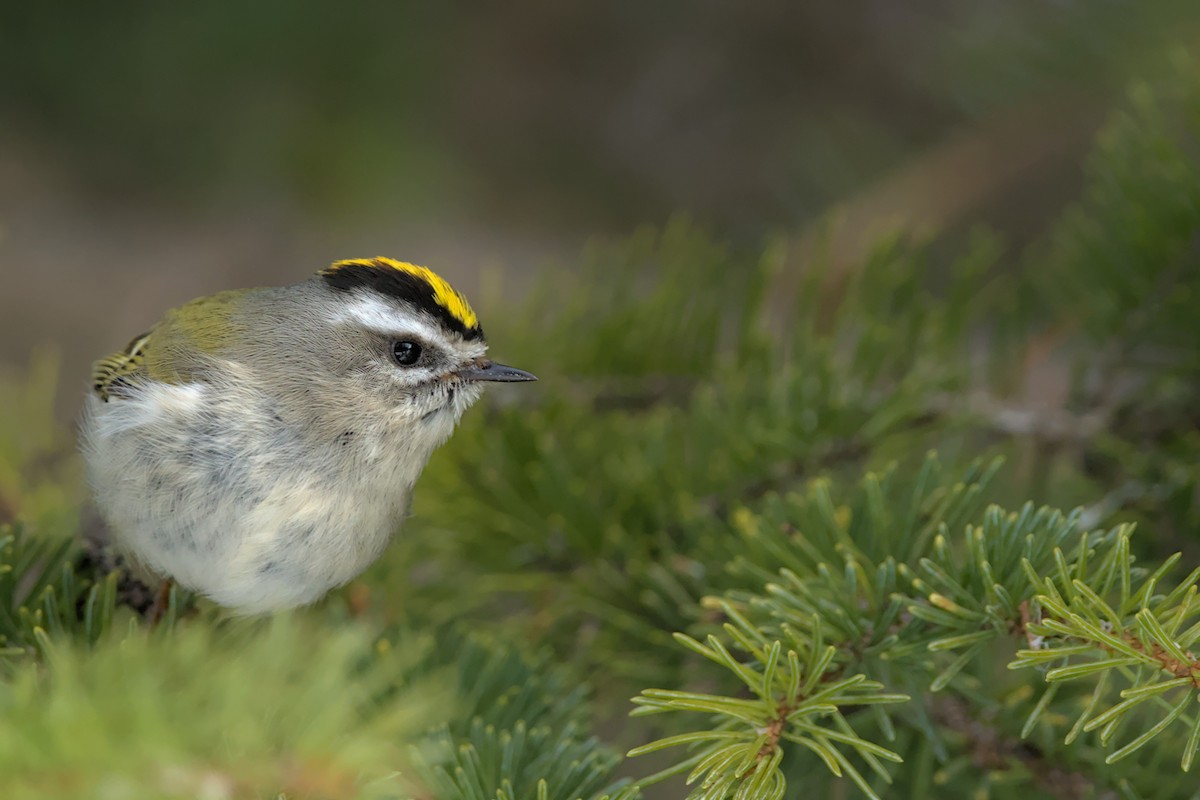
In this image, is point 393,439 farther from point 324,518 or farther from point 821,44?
point 821,44

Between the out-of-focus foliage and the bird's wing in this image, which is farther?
the bird's wing

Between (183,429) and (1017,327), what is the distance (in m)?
1.11

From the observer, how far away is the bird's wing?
4.29 feet

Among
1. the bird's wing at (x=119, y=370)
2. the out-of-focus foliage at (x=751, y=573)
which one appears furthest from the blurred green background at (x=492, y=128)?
the bird's wing at (x=119, y=370)

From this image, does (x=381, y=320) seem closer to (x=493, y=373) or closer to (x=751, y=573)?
(x=493, y=373)

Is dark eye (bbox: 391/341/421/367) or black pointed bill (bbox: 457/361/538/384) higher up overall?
black pointed bill (bbox: 457/361/538/384)

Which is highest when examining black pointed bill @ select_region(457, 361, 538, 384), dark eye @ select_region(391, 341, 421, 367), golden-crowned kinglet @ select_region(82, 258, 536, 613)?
black pointed bill @ select_region(457, 361, 538, 384)

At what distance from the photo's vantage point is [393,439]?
1277 millimetres

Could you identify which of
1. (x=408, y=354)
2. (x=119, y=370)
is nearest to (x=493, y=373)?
(x=408, y=354)

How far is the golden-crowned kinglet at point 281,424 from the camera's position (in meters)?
1.11

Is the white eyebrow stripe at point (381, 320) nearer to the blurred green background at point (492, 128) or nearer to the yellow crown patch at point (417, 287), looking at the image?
the yellow crown patch at point (417, 287)

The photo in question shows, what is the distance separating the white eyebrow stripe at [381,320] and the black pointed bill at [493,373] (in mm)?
58

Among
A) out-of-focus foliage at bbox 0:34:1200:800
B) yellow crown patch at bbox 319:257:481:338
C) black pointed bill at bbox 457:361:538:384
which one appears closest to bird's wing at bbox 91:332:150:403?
out-of-focus foliage at bbox 0:34:1200:800

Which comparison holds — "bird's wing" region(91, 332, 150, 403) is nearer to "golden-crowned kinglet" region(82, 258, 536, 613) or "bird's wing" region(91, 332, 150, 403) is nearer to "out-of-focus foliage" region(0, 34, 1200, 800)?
"golden-crowned kinglet" region(82, 258, 536, 613)
